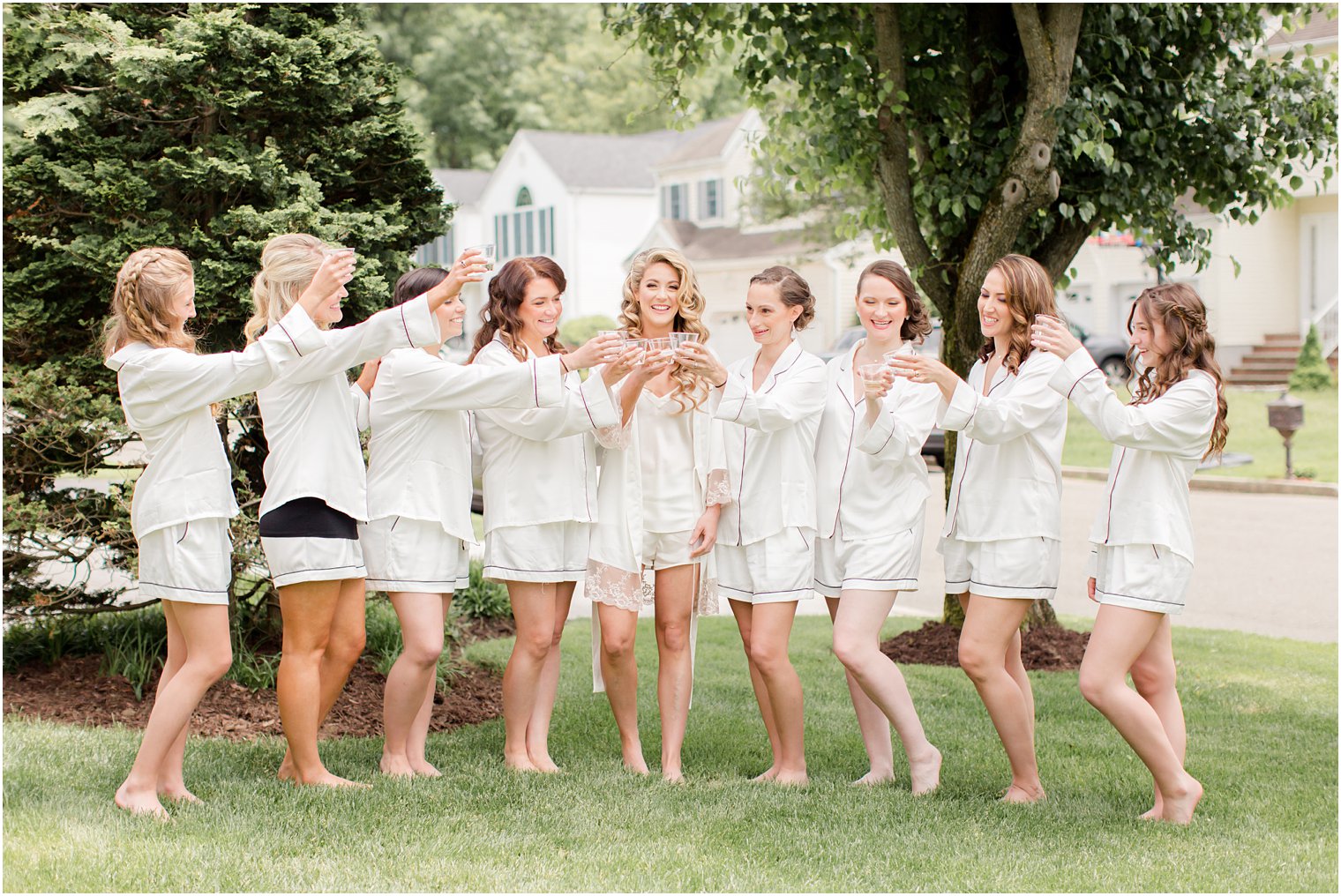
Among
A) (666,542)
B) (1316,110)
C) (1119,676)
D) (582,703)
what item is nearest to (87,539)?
(582,703)

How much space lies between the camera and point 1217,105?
772 centimetres

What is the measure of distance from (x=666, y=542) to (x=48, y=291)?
3.62 metres

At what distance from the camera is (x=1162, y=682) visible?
16.9ft

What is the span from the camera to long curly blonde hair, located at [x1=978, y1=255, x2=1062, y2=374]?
5.02 metres

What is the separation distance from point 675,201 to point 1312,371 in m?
20.6

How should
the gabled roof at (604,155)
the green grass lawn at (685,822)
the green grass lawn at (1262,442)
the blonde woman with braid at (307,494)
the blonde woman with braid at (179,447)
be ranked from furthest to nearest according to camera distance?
the gabled roof at (604,155)
the green grass lawn at (1262,442)
the blonde woman with braid at (307,494)
the blonde woman with braid at (179,447)
the green grass lawn at (685,822)

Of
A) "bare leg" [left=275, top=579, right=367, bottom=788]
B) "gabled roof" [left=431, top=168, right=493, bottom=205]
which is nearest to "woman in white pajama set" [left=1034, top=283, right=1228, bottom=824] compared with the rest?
"bare leg" [left=275, top=579, right=367, bottom=788]

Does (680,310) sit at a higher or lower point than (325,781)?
higher

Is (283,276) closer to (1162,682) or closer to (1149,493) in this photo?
(1149,493)

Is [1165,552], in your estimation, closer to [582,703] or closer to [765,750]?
[765,750]

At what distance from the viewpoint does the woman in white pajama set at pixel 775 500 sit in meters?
5.23

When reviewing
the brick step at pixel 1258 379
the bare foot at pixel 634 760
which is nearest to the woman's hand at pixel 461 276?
the bare foot at pixel 634 760

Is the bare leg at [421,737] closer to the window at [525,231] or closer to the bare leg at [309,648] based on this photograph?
the bare leg at [309,648]

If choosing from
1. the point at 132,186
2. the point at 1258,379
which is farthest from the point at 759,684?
the point at 1258,379
